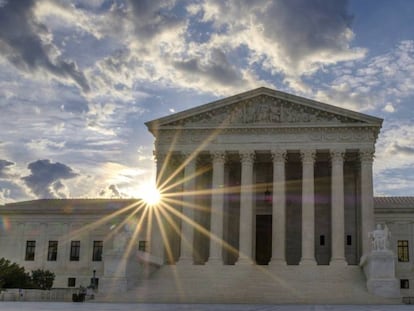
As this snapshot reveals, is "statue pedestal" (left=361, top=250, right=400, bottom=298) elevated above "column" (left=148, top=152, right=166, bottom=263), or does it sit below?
below

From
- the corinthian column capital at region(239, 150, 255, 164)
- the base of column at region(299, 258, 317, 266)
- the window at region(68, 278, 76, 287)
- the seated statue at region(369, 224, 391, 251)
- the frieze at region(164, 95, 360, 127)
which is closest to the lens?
the seated statue at region(369, 224, 391, 251)

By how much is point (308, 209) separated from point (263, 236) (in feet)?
25.9

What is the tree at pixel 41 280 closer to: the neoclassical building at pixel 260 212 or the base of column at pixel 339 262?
the neoclassical building at pixel 260 212

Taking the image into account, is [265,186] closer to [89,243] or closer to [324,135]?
[324,135]

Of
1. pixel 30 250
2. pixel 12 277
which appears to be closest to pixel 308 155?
pixel 12 277

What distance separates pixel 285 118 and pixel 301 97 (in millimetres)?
2369

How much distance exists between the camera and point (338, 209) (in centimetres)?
5672

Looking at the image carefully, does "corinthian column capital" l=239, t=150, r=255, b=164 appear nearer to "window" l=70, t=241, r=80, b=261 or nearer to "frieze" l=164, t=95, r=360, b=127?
"frieze" l=164, t=95, r=360, b=127


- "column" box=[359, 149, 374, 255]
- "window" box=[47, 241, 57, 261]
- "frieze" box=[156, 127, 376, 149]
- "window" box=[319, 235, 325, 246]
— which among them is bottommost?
"window" box=[47, 241, 57, 261]

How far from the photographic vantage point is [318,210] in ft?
206

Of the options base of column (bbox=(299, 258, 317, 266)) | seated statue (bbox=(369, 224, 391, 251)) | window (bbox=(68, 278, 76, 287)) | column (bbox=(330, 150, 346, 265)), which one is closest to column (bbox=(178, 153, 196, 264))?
base of column (bbox=(299, 258, 317, 266))

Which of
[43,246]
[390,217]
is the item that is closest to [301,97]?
[390,217]

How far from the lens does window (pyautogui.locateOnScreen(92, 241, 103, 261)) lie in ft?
228

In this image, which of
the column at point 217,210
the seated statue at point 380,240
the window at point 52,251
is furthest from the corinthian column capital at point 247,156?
the window at point 52,251
